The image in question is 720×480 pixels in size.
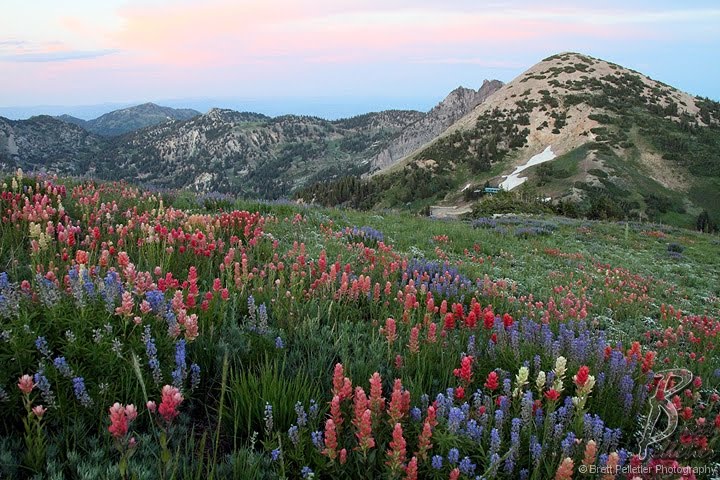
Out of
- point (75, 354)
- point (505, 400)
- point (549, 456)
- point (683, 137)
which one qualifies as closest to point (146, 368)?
point (75, 354)

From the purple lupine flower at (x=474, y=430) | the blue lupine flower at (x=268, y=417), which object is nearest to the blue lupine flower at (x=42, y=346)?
the blue lupine flower at (x=268, y=417)

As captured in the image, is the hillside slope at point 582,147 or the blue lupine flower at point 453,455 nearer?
the blue lupine flower at point 453,455

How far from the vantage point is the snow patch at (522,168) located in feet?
241

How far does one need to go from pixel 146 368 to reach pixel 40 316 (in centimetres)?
87

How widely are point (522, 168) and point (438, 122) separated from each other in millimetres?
113699

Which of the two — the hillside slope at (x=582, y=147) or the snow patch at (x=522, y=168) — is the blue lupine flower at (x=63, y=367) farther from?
the snow patch at (x=522, y=168)

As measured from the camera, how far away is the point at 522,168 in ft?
260

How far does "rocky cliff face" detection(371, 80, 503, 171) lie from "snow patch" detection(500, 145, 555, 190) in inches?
3625

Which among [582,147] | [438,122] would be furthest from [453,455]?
[438,122]

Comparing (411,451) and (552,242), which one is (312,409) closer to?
(411,451)

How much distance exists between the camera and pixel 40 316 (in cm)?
305

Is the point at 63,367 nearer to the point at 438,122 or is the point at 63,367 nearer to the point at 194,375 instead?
the point at 194,375

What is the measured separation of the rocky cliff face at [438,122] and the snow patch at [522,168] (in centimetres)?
9208

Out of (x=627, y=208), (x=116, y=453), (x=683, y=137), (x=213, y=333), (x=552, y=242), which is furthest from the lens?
(x=683, y=137)
